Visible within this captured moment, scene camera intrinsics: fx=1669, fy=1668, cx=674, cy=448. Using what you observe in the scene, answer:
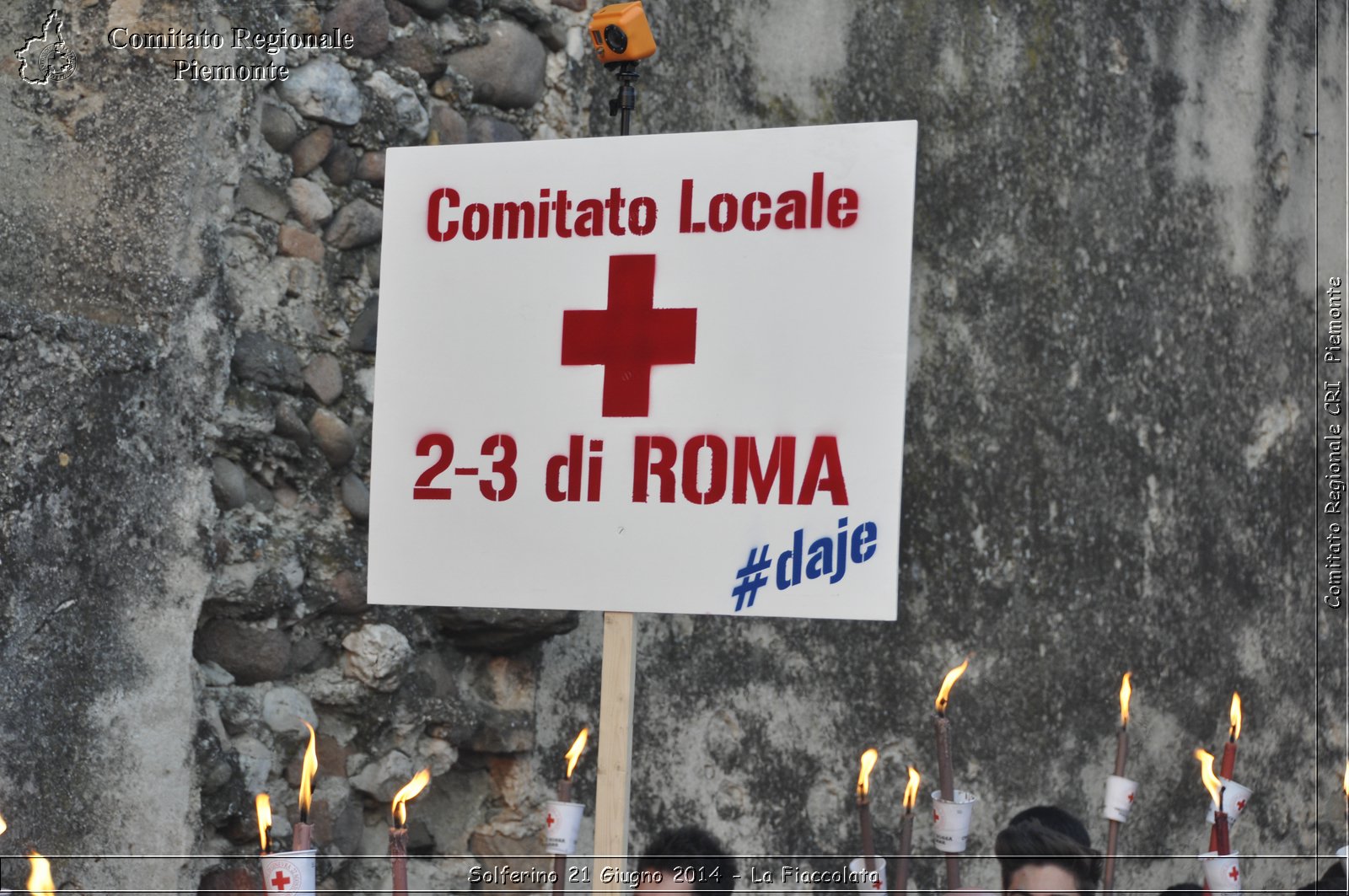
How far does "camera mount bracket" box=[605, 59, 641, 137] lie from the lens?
2176 millimetres

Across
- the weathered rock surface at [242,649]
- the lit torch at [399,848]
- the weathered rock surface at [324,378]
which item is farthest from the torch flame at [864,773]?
the weathered rock surface at [324,378]

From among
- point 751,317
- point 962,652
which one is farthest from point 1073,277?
point 751,317

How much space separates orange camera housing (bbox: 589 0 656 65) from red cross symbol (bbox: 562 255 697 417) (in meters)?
0.37

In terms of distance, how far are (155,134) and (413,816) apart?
1.15 metres

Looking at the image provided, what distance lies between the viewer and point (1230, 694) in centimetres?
384

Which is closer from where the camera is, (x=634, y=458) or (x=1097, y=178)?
(x=634, y=458)

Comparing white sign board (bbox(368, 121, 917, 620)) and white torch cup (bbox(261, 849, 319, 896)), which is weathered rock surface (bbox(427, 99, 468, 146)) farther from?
white torch cup (bbox(261, 849, 319, 896))

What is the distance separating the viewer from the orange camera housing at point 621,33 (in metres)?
2.21

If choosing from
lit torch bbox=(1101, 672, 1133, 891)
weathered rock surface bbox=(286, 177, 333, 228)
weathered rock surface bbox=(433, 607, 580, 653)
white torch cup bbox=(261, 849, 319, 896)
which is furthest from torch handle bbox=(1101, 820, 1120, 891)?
weathered rock surface bbox=(286, 177, 333, 228)

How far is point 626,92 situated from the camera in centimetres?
220

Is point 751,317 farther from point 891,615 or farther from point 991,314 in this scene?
point 991,314

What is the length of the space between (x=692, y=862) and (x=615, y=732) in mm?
296

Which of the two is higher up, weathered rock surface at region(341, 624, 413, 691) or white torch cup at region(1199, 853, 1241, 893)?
weathered rock surface at region(341, 624, 413, 691)

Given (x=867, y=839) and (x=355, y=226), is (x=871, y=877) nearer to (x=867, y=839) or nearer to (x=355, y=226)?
(x=867, y=839)
